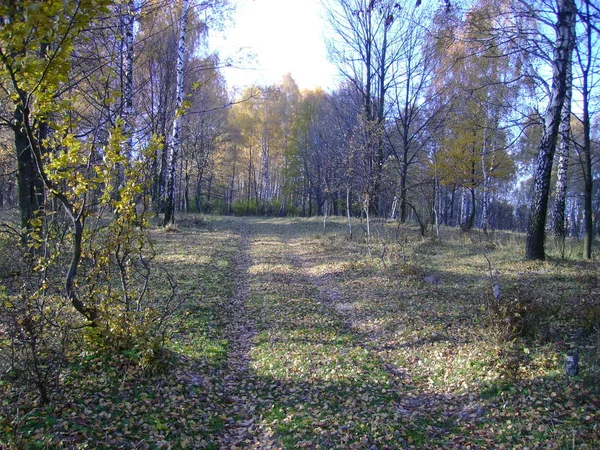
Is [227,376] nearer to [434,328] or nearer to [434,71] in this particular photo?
[434,328]

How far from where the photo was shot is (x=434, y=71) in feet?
65.6

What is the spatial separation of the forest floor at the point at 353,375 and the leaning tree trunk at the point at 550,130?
3.26 ft

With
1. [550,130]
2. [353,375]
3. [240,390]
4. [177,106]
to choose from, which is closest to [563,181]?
[550,130]

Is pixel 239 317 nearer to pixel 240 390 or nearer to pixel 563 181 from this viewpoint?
pixel 240 390

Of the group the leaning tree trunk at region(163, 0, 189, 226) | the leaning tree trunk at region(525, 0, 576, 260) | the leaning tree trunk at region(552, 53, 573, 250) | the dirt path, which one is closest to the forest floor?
the dirt path

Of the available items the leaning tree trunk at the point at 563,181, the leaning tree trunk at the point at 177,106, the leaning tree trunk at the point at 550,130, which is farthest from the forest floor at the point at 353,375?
the leaning tree trunk at the point at 177,106

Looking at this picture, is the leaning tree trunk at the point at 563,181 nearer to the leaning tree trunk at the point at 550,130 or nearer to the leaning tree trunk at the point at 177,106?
the leaning tree trunk at the point at 550,130

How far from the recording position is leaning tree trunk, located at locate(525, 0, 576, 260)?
9242mm

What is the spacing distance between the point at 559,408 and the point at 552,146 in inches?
301

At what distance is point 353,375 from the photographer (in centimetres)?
548

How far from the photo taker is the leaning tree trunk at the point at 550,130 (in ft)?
30.3

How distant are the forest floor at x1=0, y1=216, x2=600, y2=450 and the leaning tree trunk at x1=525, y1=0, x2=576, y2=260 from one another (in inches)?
39.1

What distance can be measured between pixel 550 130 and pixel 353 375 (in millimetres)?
8337

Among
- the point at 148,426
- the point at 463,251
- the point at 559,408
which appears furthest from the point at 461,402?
the point at 463,251
